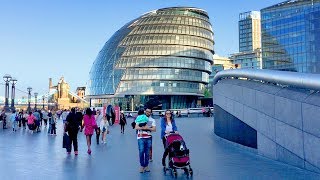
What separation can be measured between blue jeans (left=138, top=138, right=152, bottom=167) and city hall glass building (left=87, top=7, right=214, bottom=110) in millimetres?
81617

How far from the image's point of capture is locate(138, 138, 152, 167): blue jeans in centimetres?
942

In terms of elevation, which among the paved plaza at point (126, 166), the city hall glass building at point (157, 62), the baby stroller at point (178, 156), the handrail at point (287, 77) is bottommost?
the paved plaza at point (126, 166)

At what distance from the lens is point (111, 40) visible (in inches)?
3954

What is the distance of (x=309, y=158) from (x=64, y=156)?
7250 millimetres

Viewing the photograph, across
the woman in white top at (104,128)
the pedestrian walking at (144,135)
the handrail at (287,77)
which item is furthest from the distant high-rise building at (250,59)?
the pedestrian walking at (144,135)

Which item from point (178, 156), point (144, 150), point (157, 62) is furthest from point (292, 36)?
point (178, 156)

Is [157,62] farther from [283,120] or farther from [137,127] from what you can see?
[137,127]

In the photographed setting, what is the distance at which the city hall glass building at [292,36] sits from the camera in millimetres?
77938

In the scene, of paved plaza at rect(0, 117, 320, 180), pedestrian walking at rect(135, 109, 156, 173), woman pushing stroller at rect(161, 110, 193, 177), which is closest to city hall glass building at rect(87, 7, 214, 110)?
paved plaza at rect(0, 117, 320, 180)

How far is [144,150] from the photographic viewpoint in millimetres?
9570

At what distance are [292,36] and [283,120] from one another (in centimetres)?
7617

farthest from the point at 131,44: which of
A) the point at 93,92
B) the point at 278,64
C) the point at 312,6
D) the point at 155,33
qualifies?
the point at 312,6

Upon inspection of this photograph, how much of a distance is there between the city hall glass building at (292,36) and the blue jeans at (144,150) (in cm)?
7176

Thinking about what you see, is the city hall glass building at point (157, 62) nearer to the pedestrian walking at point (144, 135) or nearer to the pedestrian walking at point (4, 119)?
the pedestrian walking at point (4, 119)
